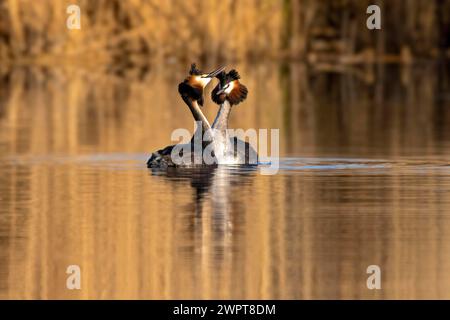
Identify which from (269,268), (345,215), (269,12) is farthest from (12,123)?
(269,12)

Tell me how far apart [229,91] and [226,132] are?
501 mm

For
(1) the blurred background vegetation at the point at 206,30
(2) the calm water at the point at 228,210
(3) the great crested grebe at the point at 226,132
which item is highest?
(1) the blurred background vegetation at the point at 206,30

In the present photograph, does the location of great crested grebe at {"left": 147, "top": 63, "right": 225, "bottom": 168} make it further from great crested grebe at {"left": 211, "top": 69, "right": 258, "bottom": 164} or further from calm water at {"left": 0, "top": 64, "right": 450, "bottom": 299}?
calm water at {"left": 0, "top": 64, "right": 450, "bottom": 299}

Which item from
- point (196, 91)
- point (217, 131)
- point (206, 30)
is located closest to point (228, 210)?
point (217, 131)

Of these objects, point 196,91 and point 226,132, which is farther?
point 196,91

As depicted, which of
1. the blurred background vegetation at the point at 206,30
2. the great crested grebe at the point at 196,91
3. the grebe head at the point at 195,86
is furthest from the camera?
the blurred background vegetation at the point at 206,30

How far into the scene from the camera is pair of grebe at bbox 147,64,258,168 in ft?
42.3

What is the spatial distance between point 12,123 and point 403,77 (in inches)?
457

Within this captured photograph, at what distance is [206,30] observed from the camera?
3028 centimetres

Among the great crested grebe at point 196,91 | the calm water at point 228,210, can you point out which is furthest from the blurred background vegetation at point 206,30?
the great crested grebe at point 196,91

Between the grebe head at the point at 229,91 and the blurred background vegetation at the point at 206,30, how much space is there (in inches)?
627

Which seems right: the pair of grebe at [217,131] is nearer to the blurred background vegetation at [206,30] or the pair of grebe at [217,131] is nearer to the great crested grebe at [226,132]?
the great crested grebe at [226,132]

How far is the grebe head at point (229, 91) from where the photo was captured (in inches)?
528

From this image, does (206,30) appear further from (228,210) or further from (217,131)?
(228,210)
